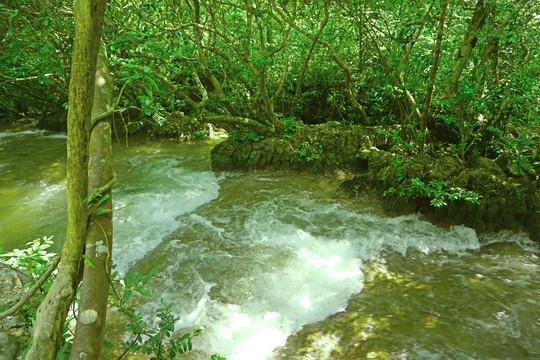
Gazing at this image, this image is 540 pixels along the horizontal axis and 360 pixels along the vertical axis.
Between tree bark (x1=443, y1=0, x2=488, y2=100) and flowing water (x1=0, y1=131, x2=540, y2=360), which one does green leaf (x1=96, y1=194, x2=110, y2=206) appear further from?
tree bark (x1=443, y1=0, x2=488, y2=100)

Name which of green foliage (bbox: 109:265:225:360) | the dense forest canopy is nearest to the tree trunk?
the dense forest canopy

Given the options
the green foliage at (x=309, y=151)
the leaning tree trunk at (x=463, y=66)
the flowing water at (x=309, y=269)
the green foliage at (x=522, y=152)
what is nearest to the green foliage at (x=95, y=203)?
the flowing water at (x=309, y=269)

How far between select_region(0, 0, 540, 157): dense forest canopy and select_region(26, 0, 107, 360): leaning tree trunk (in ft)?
1.17

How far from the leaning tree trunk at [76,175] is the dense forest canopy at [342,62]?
0.36 metres

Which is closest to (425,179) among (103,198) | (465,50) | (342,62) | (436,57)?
(436,57)

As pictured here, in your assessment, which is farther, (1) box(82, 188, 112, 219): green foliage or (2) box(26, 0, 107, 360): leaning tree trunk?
(1) box(82, 188, 112, 219): green foliage

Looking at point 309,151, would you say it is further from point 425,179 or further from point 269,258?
point 269,258

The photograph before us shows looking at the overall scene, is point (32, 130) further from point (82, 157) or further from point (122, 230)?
point (82, 157)

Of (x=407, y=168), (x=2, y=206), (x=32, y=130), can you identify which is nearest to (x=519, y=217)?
(x=407, y=168)

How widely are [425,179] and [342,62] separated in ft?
11.0

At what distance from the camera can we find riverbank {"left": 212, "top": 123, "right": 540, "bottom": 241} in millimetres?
4867

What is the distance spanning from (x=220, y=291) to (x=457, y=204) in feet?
13.0

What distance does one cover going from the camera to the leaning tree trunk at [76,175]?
133cm

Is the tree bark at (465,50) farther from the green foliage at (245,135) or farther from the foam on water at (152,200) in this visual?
the foam on water at (152,200)
